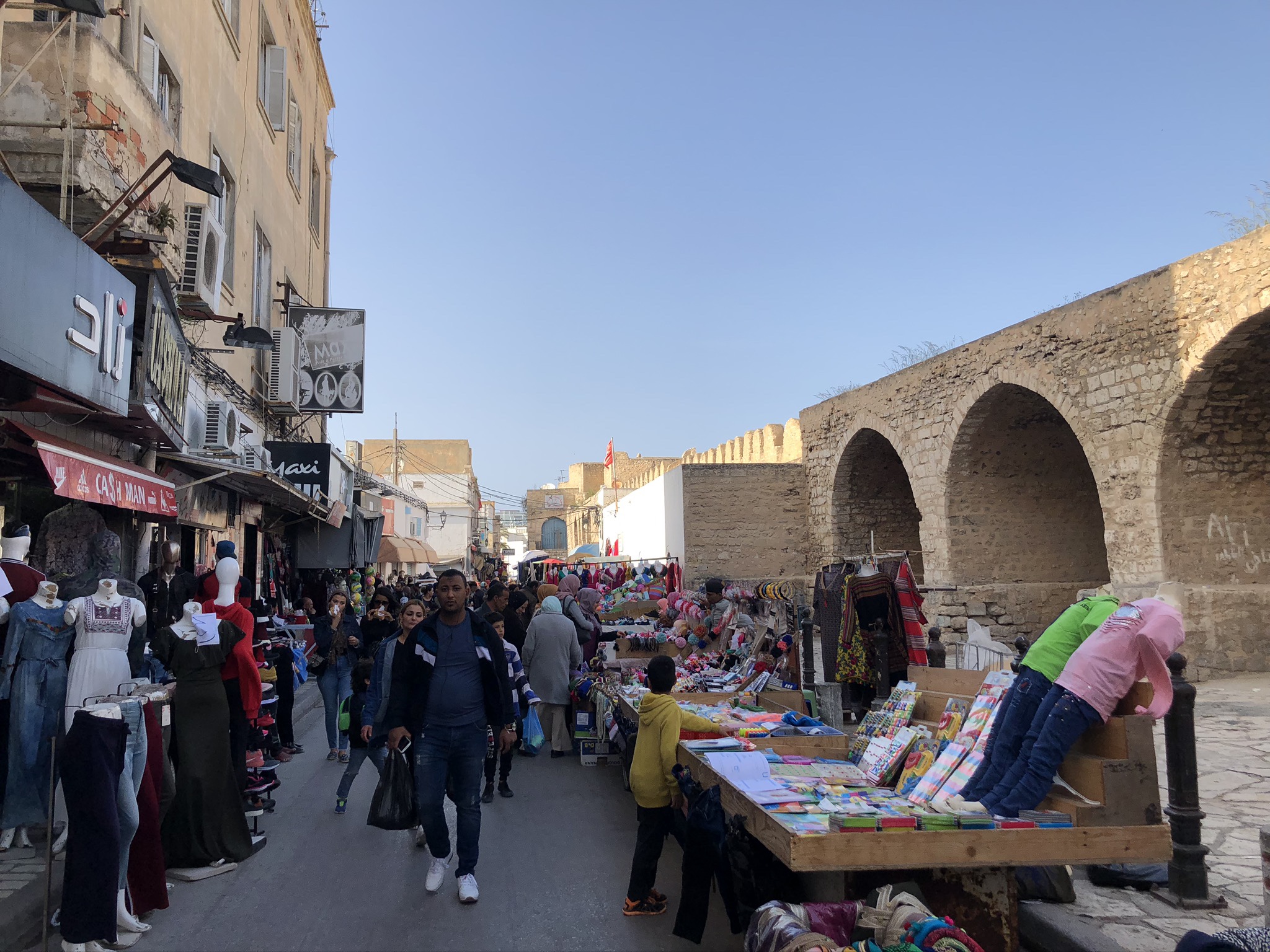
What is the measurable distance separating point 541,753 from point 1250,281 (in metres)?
9.27

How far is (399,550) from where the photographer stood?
25.8 metres

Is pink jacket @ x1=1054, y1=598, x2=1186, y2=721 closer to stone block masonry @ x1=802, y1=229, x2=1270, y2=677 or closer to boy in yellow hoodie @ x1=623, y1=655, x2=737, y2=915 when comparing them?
boy in yellow hoodie @ x1=623, y1=655, x2=737, y2=915

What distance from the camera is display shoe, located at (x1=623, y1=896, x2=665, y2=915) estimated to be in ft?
13.5

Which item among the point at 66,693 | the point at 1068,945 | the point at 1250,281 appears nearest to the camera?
the point at 1068,945

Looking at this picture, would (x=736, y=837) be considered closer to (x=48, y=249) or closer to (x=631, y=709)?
(x=631, y=709)

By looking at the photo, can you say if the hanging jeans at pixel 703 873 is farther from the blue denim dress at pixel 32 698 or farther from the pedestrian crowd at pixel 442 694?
the blue denim dress at pixel 32 698

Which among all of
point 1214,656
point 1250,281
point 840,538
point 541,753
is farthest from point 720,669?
point 840,538

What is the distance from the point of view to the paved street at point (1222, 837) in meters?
3.68

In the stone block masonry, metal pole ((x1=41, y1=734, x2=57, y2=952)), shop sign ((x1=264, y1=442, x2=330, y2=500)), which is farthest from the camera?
shop sign ((x1=264, y1=442, x2=330, y2=500))

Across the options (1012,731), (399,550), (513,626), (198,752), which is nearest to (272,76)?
(513,626)

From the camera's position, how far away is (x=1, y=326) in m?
4.90

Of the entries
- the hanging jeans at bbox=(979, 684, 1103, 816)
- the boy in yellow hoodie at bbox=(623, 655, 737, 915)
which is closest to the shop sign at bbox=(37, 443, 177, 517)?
Answer: the boy in yellow hoodie at bbox=(623, 655, 737, 915)

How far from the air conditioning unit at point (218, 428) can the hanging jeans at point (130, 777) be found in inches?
247

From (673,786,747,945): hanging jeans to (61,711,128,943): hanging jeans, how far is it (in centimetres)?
244
